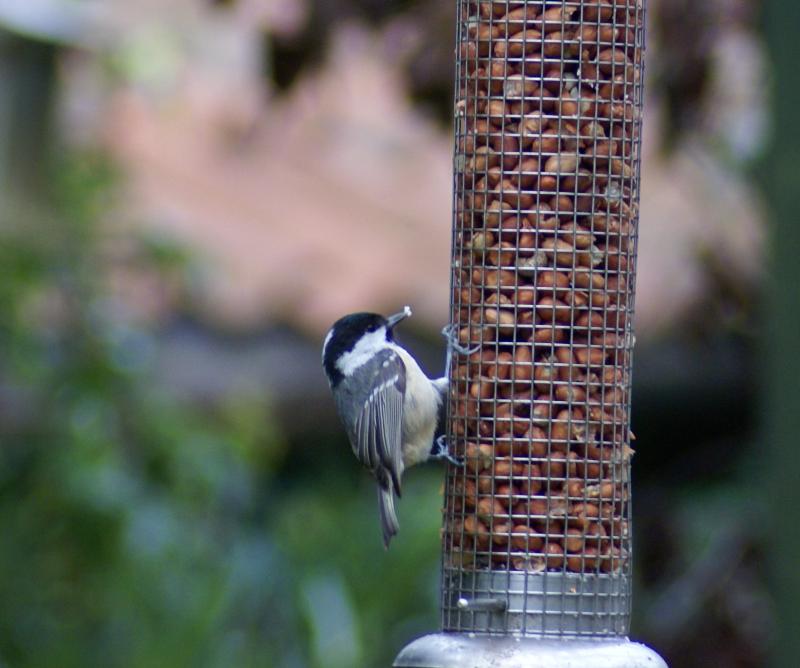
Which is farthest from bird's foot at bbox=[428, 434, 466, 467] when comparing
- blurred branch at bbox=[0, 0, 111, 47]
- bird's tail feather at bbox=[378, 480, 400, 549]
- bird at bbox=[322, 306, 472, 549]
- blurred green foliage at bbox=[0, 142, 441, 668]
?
blurred branch at bbox=[0, 0, 111, 47]

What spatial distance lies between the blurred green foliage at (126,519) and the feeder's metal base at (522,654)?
2.95 m

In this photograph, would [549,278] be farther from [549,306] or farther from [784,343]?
[784,343]

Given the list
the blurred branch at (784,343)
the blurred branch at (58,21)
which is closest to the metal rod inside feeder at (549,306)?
the blurred branch at (784,343)

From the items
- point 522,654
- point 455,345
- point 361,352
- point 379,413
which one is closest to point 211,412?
point 361,352

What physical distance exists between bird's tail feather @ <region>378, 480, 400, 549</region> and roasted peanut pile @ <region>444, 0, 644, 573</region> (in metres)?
0.56

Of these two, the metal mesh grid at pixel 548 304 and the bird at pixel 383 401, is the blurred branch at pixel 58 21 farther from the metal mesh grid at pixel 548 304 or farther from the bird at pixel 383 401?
the metal mesh grid at pixel 548 304

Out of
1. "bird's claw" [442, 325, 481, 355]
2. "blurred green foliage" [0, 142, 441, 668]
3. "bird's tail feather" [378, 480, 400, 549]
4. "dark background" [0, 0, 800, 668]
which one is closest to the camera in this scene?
"bird's claw" [442, 325, 481, 355]

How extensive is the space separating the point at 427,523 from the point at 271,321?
1.94 metres

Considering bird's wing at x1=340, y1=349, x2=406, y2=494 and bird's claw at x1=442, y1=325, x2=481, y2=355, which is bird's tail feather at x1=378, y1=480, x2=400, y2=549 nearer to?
bird's wing at x1=340, y1=349, x2=406, y2=494

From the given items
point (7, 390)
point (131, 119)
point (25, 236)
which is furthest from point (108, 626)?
point (131, 119)

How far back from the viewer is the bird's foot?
3.39m

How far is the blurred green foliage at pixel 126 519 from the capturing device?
600 cm

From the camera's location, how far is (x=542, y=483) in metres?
3.28

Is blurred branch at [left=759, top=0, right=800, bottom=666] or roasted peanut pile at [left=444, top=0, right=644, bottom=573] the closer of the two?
roasted peanut pile at [left=444, top=0, right=644, bottom=573]
